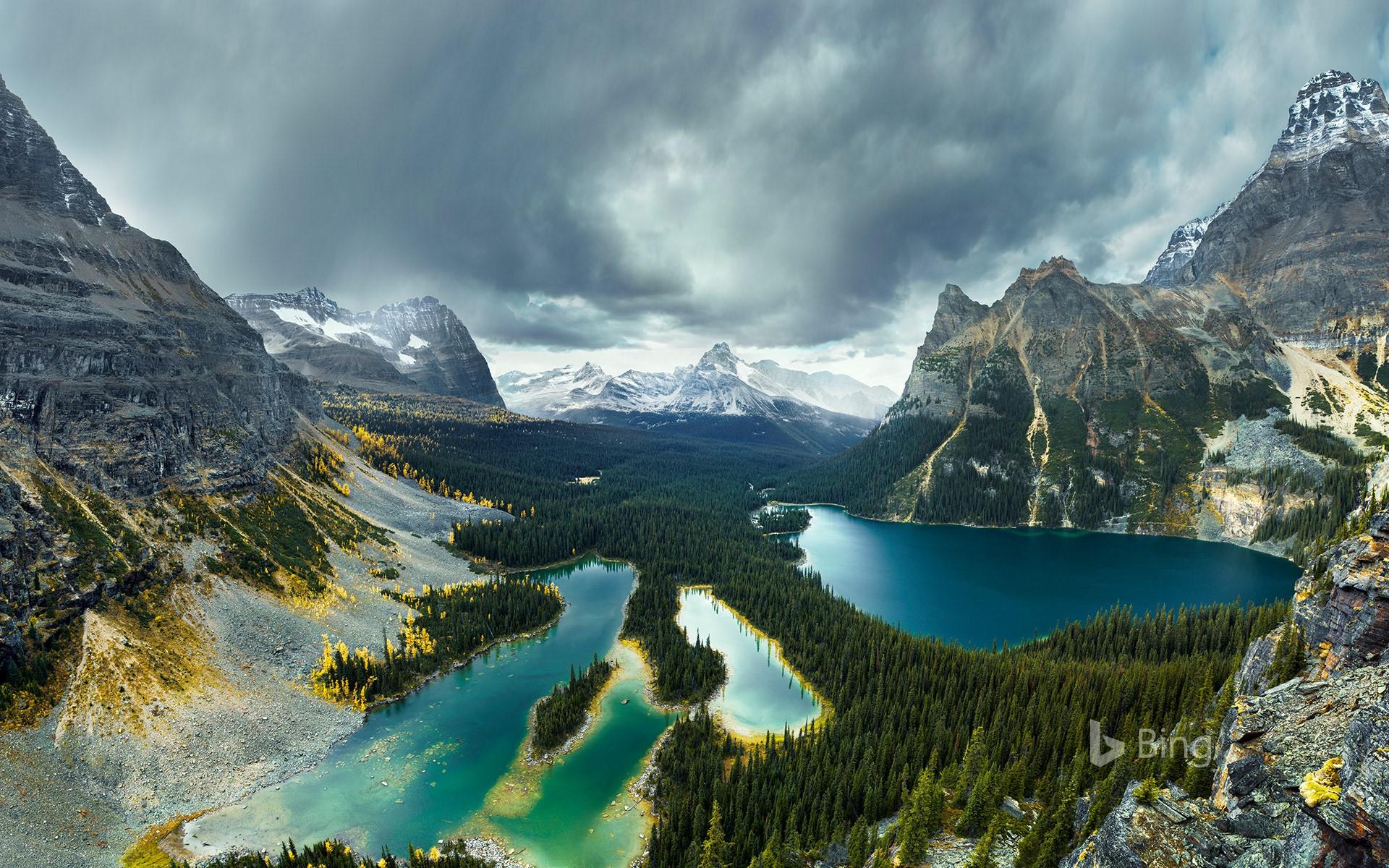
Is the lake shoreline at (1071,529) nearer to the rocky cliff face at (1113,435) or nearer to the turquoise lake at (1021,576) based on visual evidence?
the turquoise lake at (1021,576)

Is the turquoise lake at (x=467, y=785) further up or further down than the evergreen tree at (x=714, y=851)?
further down

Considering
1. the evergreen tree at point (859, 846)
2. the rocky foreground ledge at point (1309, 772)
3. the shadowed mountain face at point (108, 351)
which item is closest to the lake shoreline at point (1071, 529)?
the evergreen tree at point (859, 846)

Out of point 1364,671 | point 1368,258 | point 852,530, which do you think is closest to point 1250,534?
point 852,530

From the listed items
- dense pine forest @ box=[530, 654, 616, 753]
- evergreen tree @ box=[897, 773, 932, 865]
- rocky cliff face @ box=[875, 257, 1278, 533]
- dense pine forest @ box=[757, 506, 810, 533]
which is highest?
rocky cliff face @ box=[875, 257, 1278, 533]

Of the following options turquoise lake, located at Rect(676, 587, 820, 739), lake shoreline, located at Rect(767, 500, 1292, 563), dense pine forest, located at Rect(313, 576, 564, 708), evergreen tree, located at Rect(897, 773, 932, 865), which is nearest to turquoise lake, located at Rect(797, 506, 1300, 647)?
lake shoreline, located at Rect(767, 500, 1292, 563)

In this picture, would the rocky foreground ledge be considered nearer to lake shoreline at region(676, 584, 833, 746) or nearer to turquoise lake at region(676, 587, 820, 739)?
turquoise lake at region(676, 587, 820, 739)

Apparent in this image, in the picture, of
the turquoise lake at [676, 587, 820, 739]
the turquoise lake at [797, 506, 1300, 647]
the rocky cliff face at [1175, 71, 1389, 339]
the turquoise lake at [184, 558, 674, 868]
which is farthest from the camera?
the rocky cliff face at [1175, 71, 1389, 339]

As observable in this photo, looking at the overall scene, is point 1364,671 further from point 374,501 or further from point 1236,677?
point 374,501
